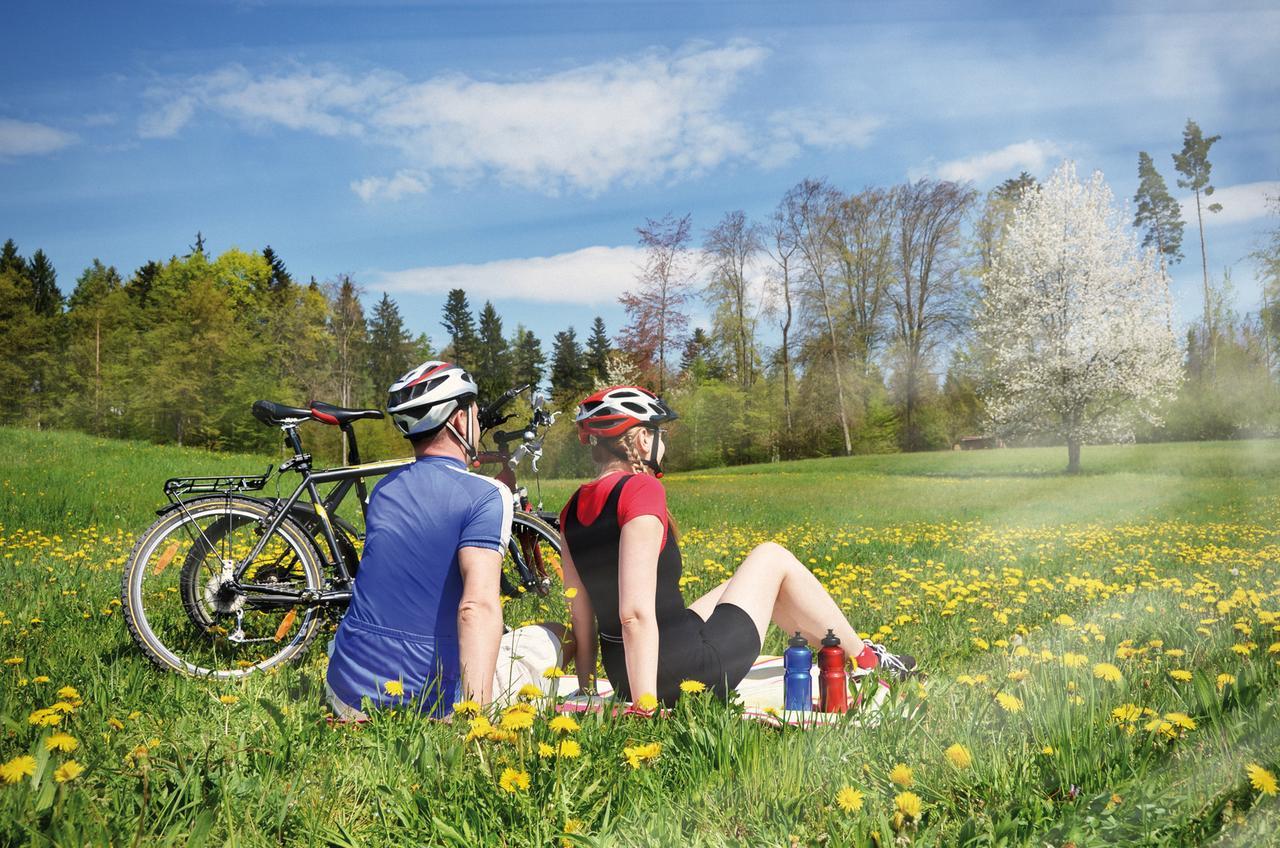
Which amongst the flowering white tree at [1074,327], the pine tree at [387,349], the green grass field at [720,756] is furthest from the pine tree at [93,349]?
the flowering white tree at [1074,327]

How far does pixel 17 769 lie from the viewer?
2.12m

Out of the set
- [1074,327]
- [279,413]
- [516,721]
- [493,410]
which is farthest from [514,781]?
[1074,327]

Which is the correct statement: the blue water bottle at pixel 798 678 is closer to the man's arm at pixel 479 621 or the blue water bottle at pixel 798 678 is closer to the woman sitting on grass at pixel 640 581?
the woman sitting on grass at pixel 640 581

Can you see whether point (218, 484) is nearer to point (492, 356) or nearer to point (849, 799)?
point (849, 799)

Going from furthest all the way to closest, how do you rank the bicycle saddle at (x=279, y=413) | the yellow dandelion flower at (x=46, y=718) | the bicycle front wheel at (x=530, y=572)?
1. the bicycle front wheel at (x=530, y=572)
2. the bicycle saddle at (x=279, y=413)
3. the yellow dandelion flower at (x=46, y=718)

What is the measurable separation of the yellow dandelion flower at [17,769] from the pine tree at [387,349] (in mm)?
51099

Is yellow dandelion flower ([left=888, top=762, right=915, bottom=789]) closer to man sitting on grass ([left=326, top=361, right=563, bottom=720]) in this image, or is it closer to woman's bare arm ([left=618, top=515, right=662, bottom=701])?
woman's bare arm ([left=618, top=515, right=662, bottom=701])

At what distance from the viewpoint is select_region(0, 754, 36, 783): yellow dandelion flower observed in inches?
82.4

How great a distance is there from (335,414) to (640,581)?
2734 mm

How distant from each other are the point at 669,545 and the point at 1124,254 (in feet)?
95.9

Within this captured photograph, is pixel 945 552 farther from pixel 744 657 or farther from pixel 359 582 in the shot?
pixel 359 582

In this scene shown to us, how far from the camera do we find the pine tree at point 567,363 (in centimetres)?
6500

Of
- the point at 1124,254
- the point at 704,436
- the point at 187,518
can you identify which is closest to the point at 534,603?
the point at 187,518

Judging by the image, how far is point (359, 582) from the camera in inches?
137
